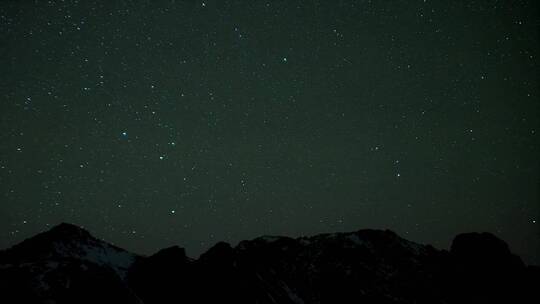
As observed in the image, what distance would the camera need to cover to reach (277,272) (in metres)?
46.4

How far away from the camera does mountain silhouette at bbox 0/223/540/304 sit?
24.6m

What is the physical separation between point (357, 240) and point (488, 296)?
2072cm

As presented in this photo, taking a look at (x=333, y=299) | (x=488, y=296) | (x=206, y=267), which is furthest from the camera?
(x=488, y=296)

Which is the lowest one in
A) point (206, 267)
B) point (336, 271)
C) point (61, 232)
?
point (336, 271)

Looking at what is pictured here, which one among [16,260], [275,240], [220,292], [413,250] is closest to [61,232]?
[16,260]

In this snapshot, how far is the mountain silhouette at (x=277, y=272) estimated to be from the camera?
80.7 ft

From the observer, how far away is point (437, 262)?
59.7 m

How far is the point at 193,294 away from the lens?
1233 inches

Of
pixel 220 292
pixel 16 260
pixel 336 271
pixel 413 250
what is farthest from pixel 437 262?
pixel 16 260

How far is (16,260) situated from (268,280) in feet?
82.5

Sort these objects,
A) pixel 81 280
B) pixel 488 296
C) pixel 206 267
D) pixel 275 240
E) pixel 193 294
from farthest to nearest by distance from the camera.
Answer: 1. pixel 275 240
2. pixel 488 296
3. pixel 206 267
4. pixel 193 294
5. pixel 81 280

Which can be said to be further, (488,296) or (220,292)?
(488,296)

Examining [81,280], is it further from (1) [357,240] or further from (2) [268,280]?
(1) [357,240]

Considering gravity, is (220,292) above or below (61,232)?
below
